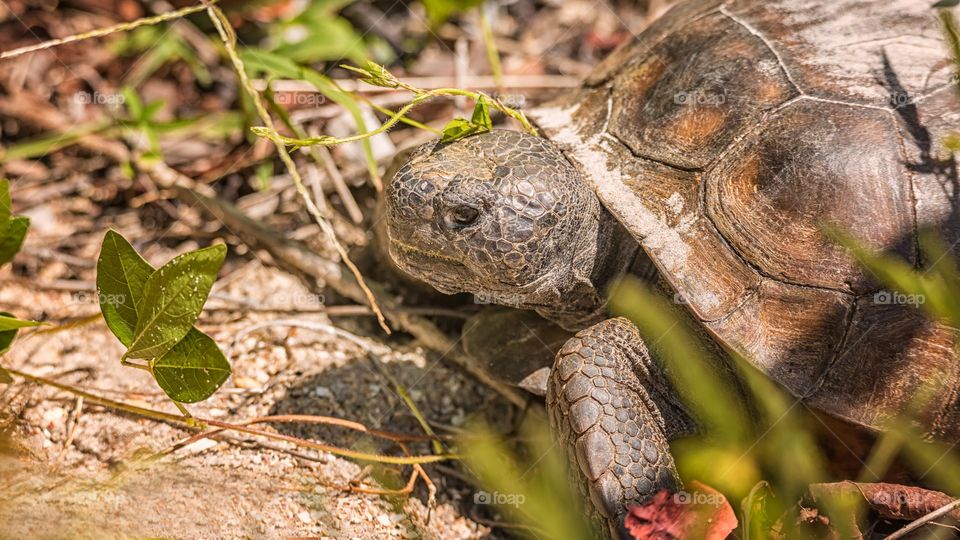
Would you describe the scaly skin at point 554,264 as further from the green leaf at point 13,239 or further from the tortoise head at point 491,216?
the green leaf at point 13,239

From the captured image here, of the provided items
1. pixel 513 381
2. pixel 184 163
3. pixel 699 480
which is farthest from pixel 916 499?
pixel 184 163

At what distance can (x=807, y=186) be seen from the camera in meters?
2.78

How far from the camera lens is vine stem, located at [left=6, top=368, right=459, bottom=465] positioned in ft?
9.75

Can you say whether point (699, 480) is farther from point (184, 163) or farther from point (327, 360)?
point (184, 163)

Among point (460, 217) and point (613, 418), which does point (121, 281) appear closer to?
point (460, 217)

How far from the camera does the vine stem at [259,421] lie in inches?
117

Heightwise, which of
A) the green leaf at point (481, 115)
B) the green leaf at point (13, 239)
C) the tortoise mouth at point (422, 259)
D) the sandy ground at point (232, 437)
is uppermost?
the green leaf at point (481, 115)

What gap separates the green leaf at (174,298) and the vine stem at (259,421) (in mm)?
382

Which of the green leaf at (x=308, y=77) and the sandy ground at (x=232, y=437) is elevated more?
the green leaf at (x=308, y=77)

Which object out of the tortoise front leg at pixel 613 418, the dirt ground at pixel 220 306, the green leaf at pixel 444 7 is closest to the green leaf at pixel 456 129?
the dirt ground at pixel 220 306

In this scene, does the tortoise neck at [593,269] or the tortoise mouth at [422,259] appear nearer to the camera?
the tortoise mouth at [422,259]

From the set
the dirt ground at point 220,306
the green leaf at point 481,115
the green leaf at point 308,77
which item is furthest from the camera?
the green leaf at point 308,77

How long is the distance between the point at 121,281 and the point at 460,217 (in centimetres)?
112

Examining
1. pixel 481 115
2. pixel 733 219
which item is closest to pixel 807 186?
pixel 733 219
